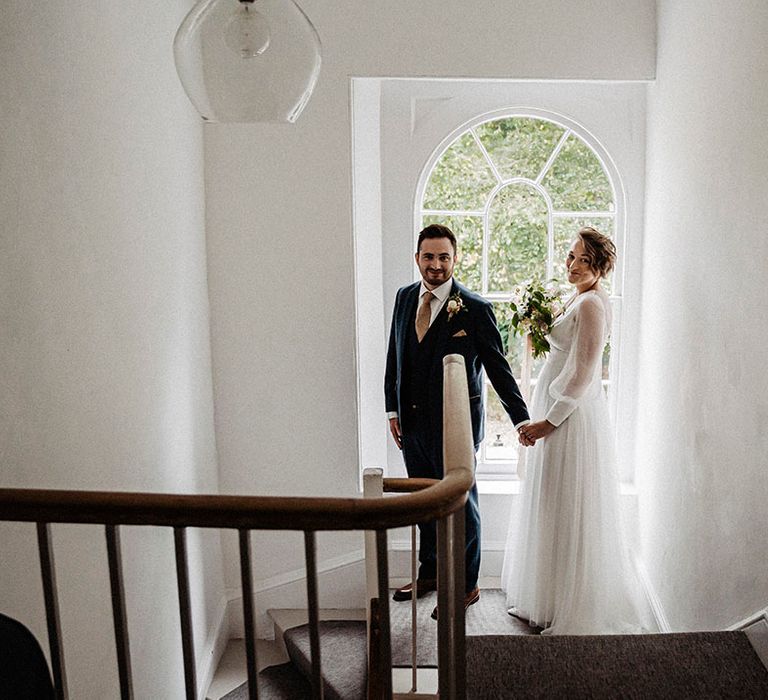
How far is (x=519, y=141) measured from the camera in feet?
13.4

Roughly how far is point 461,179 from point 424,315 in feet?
2.61

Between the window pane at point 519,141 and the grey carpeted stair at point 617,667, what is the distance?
2.36 m

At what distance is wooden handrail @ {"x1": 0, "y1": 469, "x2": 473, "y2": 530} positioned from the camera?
1257 mm

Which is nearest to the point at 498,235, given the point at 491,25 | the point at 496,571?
the point at 491,25

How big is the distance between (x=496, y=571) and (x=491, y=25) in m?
2.44

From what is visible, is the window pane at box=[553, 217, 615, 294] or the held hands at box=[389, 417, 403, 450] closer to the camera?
the held hands at box=[389, 417, 403, 450]

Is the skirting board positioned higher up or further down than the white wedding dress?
further down

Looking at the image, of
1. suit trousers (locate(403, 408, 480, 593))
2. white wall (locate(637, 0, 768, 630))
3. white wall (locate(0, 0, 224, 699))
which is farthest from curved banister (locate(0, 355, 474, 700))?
suit trousers (locate(403, 408, 480, 593))

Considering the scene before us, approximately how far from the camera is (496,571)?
4.28 meters

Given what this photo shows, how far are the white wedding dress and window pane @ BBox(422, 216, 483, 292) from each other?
26.9 inches

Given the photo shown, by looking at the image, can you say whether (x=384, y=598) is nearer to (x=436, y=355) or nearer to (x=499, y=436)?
(x=436, y=355)

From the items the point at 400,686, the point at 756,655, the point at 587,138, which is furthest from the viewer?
the point at 587,138

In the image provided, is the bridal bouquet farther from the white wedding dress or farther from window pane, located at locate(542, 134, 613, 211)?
window pane, located at locate(542, 134, 613, 211)

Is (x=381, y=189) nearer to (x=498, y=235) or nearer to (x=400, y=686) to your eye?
(x=498, y=235)
